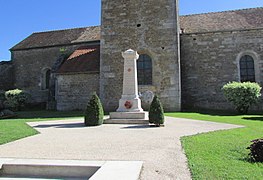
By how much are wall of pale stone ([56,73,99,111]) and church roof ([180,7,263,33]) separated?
8960mm

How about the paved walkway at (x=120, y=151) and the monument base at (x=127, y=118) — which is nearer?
the paved walkway at (x=120, y=151)

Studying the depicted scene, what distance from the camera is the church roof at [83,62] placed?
1766 cm

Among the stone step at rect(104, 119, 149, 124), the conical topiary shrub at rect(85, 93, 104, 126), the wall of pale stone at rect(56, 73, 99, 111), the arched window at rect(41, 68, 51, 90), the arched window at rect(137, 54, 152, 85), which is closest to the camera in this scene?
the conical topiary shrub at rect(85, 93, 104, 126)

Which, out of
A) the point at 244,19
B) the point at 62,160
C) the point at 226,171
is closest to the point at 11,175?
the point at 62,160

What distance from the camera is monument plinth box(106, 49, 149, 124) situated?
10021 millimetres

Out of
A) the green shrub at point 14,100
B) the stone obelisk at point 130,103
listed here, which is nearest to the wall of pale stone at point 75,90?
the green shrub at point 14,100

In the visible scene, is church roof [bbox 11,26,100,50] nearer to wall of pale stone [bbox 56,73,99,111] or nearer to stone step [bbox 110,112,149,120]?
wall of pale stone [bbox 56,73,99,111]

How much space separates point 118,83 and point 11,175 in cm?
1293

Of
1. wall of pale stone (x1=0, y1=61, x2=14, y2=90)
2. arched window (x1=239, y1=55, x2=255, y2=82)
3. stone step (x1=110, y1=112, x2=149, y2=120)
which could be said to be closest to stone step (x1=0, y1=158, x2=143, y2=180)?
stone step (x1=110, y1=112, x2=149, y2=120)

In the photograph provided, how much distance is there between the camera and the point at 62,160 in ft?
13.2

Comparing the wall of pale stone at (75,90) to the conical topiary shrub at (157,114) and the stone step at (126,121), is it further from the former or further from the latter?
the conical topiary shrub at (157,114)

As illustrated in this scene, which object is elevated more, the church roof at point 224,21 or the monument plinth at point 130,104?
the church roof at point 224,21

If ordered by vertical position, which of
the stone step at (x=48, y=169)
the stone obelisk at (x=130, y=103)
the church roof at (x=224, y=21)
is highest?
the church roof at (x=224, y=21)

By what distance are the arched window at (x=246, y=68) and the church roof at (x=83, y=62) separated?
11332 mm
